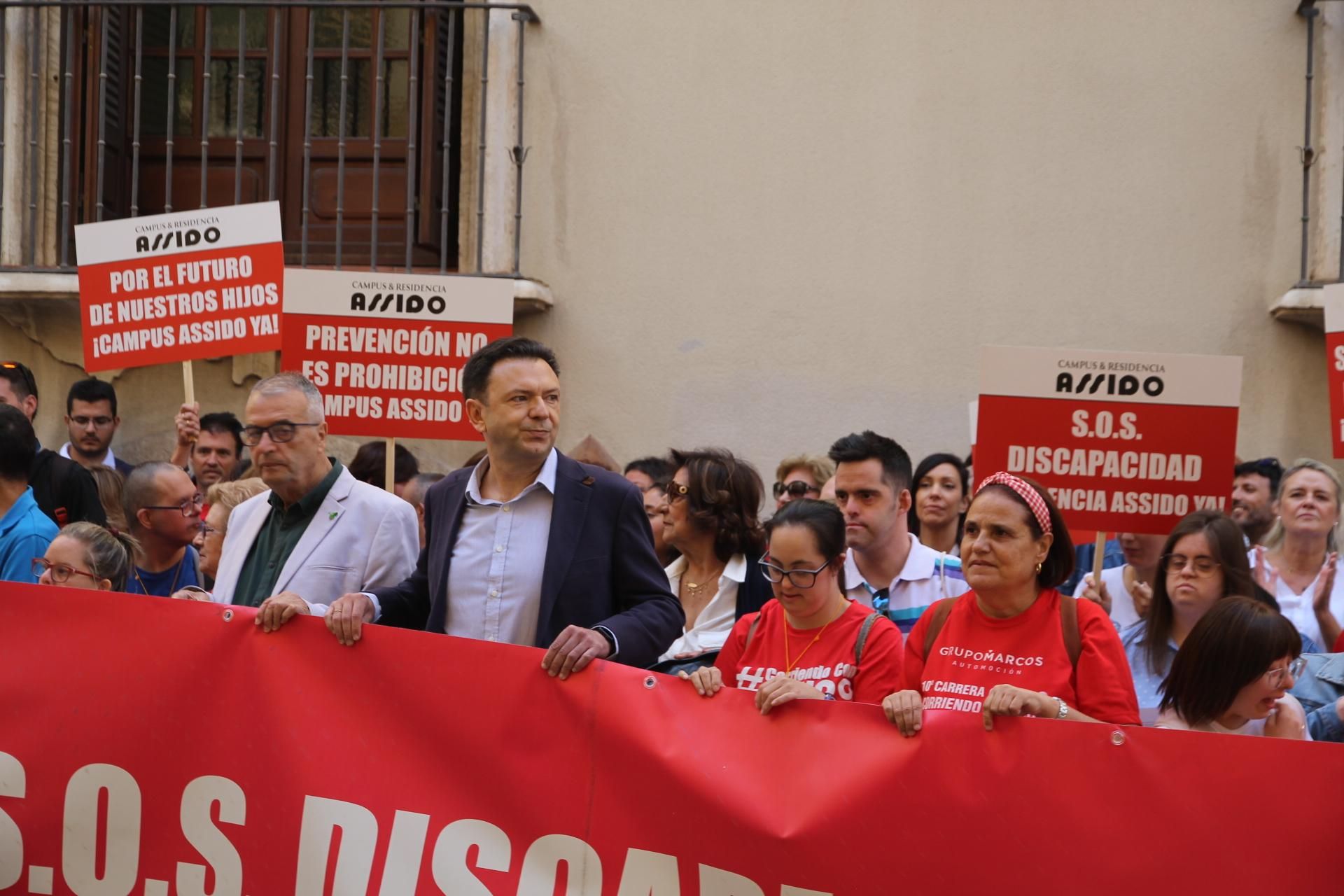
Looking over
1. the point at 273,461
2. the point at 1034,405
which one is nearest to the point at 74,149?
the point at 273,461

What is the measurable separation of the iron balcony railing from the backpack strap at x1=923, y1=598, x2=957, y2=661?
186 inches

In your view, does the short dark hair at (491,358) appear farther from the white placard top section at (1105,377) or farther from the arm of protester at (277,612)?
the white placard top section at (1105,377)

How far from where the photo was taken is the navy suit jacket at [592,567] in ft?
12.8

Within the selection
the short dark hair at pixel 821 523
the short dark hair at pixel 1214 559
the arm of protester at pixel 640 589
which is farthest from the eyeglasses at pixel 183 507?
the short dark hair at pixel 1214 559

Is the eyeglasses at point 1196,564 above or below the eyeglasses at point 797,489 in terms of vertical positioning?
below

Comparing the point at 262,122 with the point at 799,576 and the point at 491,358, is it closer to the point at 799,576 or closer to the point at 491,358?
the point at 491,358

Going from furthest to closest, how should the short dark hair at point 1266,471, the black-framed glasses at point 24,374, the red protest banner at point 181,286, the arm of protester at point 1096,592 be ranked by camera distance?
the black-framed glasses at point 24,374, the short dark hair at point 1266,471, the red protest banner at point 181,286, the arm of protester at point 1096,592

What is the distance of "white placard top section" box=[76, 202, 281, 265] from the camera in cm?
649

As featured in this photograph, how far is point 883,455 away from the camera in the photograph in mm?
5172

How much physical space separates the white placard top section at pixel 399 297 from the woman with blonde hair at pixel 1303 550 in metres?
2.89

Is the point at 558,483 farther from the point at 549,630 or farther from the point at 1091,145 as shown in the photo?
Answer: the point at 1091,145

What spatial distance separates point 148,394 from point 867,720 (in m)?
5.94

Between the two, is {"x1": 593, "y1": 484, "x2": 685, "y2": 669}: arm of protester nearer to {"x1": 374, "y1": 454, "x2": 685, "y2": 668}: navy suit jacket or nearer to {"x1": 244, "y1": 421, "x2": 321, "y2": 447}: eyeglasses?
{"x1": 374, "y1": 454, "x2": 685, "y2": 668}: navy suit jacket

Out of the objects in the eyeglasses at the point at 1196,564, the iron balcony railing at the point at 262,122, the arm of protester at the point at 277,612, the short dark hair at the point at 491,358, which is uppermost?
the iron balcony railing at the point at 262,122
